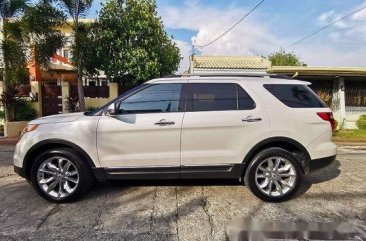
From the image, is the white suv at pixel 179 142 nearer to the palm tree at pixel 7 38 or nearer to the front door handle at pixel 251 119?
the front door handle at pixel 251 119

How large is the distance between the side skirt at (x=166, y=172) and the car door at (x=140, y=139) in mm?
42

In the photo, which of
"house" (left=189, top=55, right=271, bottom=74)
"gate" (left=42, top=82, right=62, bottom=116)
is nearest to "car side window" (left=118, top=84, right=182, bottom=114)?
"gate" (left=42, top=82, right=62, bottom=116)

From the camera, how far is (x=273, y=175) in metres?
4.70

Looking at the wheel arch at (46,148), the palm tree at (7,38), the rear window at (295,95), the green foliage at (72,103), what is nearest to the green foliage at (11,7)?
the palm tree at (7,38)

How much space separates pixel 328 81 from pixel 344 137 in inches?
157

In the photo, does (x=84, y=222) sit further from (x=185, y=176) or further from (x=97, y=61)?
(x=97, y=61)

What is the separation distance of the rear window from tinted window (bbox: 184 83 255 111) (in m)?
0.42

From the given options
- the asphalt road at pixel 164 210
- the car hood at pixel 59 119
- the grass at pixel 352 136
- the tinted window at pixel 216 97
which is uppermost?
the tinted window at pixel 216 97

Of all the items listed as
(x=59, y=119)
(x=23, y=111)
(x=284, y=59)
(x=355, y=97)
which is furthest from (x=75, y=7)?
(x=284, y=59)

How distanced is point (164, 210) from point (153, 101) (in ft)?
5.00

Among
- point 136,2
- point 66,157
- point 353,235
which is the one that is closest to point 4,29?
point 136,2

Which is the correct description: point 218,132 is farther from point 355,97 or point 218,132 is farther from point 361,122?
point 355,97

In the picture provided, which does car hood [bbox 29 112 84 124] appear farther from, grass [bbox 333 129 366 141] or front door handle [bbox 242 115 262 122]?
grass [bbox 333 129 366 141]

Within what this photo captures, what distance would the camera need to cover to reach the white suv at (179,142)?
4613mm
